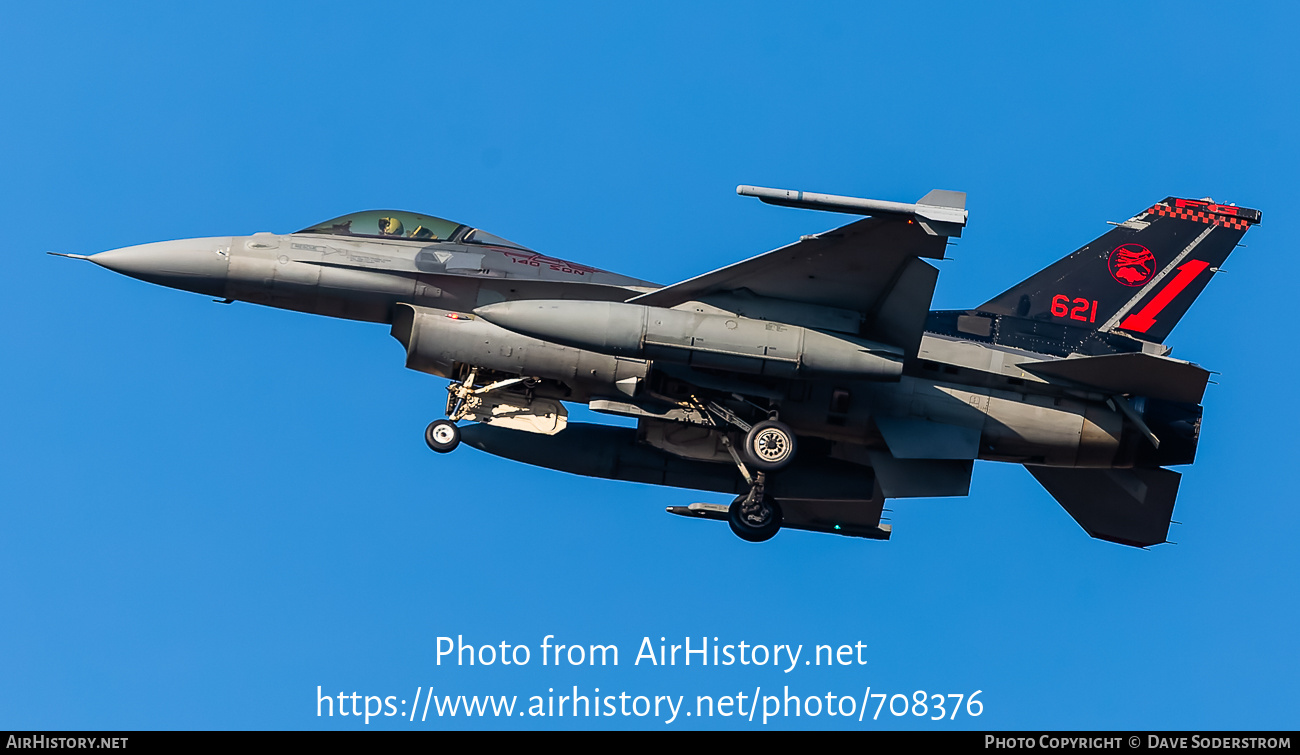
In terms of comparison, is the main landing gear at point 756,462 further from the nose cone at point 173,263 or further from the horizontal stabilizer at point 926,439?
the nose cone at point 173,263

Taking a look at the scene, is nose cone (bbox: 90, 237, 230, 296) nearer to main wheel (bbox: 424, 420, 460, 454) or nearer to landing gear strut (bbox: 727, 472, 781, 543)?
main wheel (bbox: 424, 420, 460, 454)

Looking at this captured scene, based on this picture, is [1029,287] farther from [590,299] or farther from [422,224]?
[422,224]

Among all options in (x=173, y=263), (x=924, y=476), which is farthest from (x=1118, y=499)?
(x=173, y=263)

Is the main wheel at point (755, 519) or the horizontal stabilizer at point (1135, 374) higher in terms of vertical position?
the horizontal stabilizer at point (1135, 374)

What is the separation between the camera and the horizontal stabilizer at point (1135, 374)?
14.0m

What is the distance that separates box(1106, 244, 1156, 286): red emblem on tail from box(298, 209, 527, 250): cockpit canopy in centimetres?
679

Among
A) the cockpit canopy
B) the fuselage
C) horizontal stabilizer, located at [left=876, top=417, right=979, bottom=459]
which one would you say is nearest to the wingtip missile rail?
the fuselage

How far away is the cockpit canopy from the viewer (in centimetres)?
1462

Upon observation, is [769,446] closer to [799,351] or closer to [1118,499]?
[799,351]

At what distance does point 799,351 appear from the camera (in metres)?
13.2

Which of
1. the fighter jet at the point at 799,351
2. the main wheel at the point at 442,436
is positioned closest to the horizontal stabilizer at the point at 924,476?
the fighter jet at the point at 799,351

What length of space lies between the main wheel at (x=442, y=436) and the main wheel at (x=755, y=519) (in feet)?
10.5
